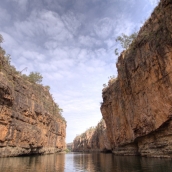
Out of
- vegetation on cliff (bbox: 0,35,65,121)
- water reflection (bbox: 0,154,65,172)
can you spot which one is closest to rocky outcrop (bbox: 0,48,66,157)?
vegetation on cliff (bbox: 0,35,65,121)

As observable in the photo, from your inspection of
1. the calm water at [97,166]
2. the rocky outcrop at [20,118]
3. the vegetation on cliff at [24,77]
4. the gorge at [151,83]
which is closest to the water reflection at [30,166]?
the calm water at [97,166]

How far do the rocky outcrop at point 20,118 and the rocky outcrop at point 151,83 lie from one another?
75.5 feet

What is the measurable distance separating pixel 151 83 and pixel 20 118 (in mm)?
28823

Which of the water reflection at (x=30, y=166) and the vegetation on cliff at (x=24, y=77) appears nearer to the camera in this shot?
the water reflection at (x=30, y=166)

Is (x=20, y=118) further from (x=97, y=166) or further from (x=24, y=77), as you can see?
(x=97, y=166)

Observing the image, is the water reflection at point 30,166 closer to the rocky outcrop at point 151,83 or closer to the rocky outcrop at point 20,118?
the rocky outcrop at point 20,118

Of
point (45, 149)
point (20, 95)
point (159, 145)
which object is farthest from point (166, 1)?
point (45, 149)

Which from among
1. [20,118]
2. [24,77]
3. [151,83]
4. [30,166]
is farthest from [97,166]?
[24,77]

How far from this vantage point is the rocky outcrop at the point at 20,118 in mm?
31766

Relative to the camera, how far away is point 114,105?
41.6m

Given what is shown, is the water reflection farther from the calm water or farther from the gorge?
the gorge

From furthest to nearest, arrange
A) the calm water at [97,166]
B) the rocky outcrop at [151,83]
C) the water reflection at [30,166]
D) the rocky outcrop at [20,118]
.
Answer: the rocky outcrop at [20,118]
the rocky outcrop at [151,83]
the water reflection at [30,166]
the calm water at [97,166]

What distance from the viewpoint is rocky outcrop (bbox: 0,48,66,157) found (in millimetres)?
31766

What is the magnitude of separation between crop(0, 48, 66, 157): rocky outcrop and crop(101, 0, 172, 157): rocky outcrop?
906 inches
